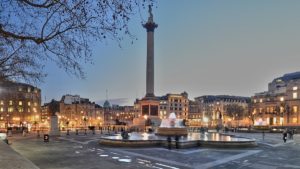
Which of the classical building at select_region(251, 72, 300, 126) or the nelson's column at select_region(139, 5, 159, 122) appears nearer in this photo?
the nelson's column at select_region(139, 5, 159, 122)

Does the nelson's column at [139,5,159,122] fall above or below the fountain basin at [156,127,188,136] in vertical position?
above

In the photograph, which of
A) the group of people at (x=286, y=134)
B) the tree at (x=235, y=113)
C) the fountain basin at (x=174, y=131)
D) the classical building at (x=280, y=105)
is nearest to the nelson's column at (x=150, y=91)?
the fountain basin at (x=174, y=131)

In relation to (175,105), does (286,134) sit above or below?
below

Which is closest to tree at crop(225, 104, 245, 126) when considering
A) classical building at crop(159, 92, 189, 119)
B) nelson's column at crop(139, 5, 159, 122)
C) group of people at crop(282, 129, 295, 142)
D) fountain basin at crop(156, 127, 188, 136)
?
classical building at crop(159, 92, 189, 119)

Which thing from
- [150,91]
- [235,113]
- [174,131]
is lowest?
[235,113]

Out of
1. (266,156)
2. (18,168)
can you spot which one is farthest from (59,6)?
(266,156)

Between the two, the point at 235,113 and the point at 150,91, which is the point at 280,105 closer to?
the point at 235,113

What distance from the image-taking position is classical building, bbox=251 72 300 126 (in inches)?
4970

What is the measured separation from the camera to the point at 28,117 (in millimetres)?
139000

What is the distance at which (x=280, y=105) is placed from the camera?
13425cm

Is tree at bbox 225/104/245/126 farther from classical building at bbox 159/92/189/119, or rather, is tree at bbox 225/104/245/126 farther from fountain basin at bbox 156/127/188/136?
fountain basin at bbox 156/127/188/136

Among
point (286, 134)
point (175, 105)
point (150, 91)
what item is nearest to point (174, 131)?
point (286, 134)

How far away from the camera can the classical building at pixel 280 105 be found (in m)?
126

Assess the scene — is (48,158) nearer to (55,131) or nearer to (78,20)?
(78,20)
